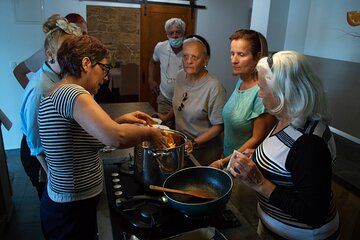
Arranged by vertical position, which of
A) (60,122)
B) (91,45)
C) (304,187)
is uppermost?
(91,45)

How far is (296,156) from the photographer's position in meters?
0.92

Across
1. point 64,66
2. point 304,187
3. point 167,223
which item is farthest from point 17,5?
point 304,187

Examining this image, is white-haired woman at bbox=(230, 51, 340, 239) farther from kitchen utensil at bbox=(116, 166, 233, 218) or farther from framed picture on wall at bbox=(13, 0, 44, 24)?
framed picture on wall at bbox=(13, 0, 44, 24)

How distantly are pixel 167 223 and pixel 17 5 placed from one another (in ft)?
10.0

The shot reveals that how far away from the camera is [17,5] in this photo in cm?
305

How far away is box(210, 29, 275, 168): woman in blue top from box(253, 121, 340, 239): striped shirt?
35cm

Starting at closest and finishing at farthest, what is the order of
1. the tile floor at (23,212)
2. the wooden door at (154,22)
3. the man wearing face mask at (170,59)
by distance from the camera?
the tile floor at (23,212) < the man wearing face mask at (170,59) < the wooden door at (154,22)

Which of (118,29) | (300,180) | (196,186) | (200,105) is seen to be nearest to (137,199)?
(196,186)

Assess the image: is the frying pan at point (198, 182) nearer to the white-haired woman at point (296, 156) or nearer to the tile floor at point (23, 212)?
the white-haired woman at point (296, 156)

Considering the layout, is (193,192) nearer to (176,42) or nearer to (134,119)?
(134,119)

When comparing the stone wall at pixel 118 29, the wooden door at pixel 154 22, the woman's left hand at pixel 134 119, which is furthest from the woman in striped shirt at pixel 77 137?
the stone wall at pixel 118 29

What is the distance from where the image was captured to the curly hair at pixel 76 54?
103cm

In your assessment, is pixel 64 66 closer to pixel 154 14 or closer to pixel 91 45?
pixel 91 45

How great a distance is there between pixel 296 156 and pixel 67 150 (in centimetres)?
76
